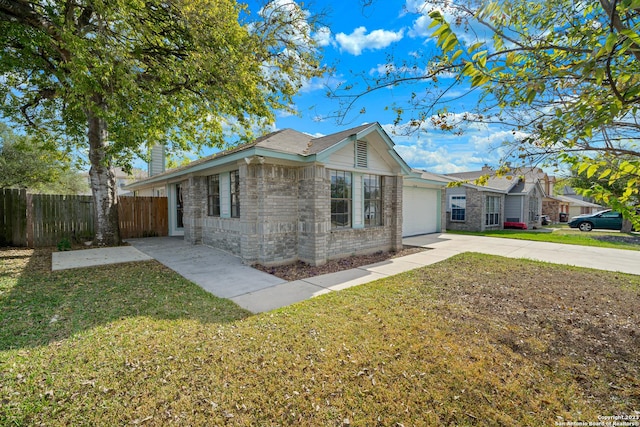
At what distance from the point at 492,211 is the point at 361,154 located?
1477cm

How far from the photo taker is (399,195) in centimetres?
1002

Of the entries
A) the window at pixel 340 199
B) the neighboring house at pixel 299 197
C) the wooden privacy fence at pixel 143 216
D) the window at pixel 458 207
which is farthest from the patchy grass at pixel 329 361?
the window at pixel 458 207

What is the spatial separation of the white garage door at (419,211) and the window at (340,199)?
6.90 metres

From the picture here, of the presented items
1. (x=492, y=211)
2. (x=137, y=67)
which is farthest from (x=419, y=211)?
(x=137, y=67)

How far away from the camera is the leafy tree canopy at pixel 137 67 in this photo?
7.33 meters

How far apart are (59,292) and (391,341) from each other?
6245mm

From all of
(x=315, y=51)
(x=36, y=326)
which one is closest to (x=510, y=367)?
(x=36, y=326)

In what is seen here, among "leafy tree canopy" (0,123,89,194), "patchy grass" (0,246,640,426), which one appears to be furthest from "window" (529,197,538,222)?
"leafy tree canopy" (0,123,89,194)

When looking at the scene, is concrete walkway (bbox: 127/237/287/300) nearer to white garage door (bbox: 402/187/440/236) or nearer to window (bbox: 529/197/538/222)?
white garage door (bbox: 402/187/440/236)

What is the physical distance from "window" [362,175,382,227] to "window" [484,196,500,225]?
471 inches

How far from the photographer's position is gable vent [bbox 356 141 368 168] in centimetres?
861

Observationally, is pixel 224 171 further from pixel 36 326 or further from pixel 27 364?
pixel 27 364

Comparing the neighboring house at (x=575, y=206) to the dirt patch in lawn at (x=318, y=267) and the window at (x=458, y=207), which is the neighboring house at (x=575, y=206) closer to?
the window at (x=458, y=207)

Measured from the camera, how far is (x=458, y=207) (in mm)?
18734
